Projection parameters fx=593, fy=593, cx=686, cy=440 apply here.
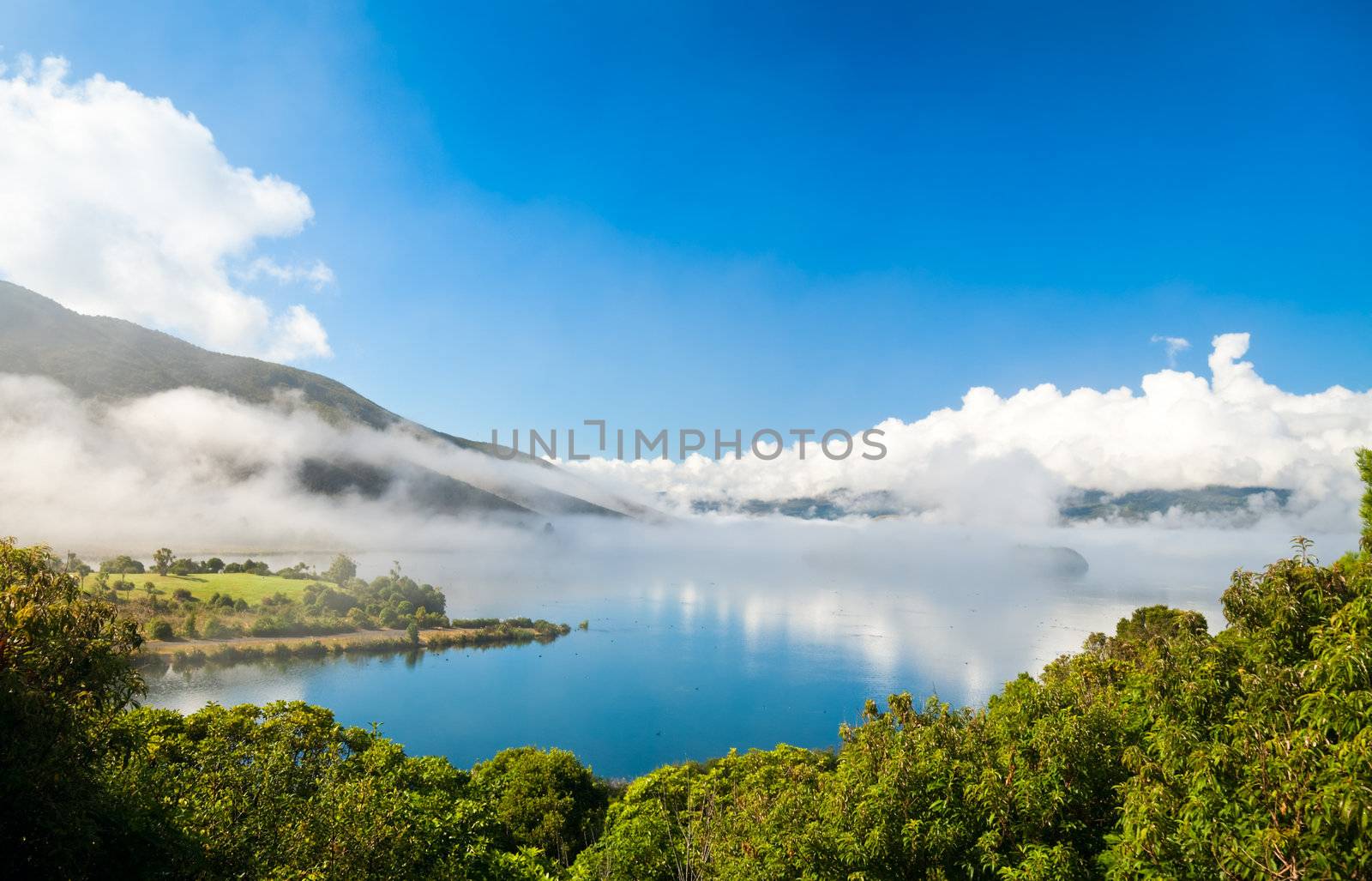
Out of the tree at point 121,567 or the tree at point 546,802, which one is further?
the tree at point 121,567

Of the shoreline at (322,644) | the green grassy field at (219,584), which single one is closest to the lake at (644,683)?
the shoreline at (322,644)

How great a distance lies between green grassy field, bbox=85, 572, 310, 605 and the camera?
105 m

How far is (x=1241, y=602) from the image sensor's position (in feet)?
31.3

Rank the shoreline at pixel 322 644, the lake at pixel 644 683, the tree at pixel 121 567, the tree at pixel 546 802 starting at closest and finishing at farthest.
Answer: the tree at pixel 546 802 < the lake at pixel 644 683 < the shoreline at pixel 322 644 < the tree at pixel 121 567

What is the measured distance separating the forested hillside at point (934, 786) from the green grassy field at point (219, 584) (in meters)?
118

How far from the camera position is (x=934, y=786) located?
37.1 feet

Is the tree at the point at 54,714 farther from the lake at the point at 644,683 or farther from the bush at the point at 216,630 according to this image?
the bush at the point at 216,630

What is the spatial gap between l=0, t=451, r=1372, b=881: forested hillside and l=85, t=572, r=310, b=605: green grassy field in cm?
11757

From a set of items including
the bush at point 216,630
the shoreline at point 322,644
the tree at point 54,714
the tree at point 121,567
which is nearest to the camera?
the tree at point 54,714

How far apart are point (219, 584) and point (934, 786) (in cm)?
14124

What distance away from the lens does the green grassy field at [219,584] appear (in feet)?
344

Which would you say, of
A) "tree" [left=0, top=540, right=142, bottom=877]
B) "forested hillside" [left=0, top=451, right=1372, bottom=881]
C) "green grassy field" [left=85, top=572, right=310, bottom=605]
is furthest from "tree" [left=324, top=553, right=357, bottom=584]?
"tree" [left=0, top=540, right=142, bottom=877]

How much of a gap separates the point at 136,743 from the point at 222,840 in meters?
5.34

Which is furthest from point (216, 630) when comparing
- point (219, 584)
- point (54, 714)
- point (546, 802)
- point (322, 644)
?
point (54, 714)
